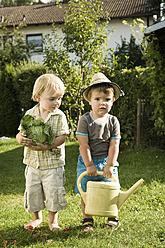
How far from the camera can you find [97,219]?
10.8 feet

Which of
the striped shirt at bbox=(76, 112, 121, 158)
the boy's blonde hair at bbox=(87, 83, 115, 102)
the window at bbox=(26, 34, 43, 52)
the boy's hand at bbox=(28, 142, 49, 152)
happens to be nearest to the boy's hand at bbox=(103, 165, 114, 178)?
the striped shirt at bbox=(76, 112, 121, 158)

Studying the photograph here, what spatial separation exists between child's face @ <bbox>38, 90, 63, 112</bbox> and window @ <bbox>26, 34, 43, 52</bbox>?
722 inches

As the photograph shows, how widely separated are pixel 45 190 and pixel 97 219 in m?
0.69

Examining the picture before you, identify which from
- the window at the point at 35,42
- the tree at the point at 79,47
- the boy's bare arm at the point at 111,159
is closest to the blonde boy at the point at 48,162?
the boy's bare arm at the point at 111,159

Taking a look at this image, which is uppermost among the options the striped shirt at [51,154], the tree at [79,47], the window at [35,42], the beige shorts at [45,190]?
the window at [35,42]

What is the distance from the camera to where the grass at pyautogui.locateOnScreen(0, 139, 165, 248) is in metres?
2.75

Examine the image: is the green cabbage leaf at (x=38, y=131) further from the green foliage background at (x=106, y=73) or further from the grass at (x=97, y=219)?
the green foliage background at (x=106, y=73)

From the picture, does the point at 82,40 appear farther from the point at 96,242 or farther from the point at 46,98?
the point at 96,242

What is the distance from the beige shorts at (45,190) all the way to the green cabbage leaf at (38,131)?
33cm

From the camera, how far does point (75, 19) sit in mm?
8570

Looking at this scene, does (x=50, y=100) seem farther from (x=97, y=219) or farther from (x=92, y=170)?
(x=97, y=219)

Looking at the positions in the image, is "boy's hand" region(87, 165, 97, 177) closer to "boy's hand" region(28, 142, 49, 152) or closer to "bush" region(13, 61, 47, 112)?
"boy's hand" region(28, 142, 49, 152)

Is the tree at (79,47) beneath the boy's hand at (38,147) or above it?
above

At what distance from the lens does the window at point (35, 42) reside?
822 inches
